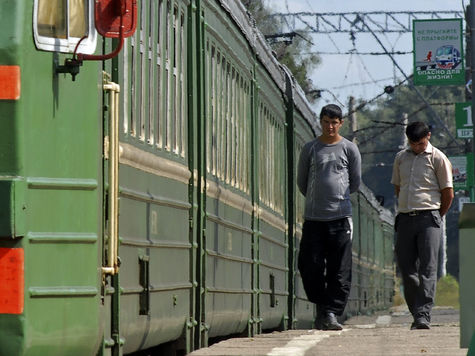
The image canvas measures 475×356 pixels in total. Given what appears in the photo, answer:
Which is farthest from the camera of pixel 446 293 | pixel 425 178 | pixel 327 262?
pixel 446 293

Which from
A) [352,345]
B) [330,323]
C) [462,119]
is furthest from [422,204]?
[462,119]

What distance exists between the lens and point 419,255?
485 inches

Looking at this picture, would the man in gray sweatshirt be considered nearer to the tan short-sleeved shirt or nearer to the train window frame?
the tan short-sleeved shirt

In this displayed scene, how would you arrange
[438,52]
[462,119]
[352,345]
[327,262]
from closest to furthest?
[352,345] < [327,262] < [438,52] < [462,119]

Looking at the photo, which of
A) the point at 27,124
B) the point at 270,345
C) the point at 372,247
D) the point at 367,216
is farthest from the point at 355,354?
the point at 372,247

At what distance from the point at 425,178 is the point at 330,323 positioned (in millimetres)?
1332

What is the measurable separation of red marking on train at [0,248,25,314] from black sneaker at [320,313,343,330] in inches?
222

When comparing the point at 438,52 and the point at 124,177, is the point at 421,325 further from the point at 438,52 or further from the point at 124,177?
the point at 438,52

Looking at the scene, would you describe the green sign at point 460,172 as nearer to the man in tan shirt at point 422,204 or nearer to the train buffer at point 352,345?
the man in tan shirt at point 422,204

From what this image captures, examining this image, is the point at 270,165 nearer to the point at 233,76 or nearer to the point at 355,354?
the point at 233,76

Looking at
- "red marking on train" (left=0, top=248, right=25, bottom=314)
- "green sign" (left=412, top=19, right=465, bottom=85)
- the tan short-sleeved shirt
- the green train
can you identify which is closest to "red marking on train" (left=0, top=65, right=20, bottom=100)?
the green train

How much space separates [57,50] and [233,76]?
18.3 ft

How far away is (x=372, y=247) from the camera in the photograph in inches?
1380

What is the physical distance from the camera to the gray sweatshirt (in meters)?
12.1
